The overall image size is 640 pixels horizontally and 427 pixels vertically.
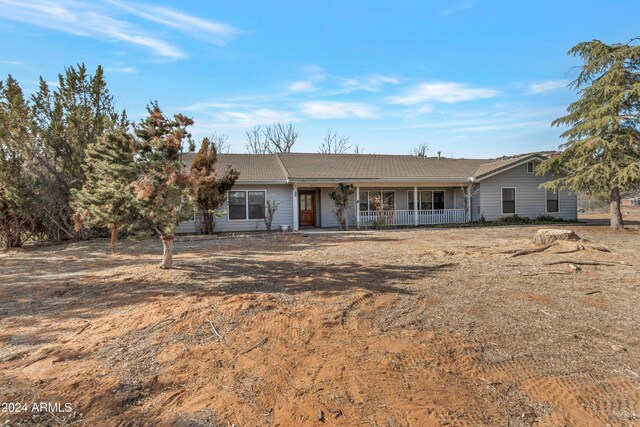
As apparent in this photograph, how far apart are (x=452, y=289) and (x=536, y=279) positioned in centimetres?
202

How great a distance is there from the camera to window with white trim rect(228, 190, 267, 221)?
1745 cm

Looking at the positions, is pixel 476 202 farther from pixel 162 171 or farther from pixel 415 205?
pixel 162 171

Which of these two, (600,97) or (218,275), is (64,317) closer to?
(218,275)

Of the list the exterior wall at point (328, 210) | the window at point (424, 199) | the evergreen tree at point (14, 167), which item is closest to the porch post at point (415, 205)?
the window at point (424, 199)

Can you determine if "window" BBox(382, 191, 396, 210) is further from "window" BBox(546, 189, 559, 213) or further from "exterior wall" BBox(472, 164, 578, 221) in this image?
"window" BBox(546, 189, 559, 213)

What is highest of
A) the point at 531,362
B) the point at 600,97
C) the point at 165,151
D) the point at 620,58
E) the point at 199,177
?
the point at 620,58

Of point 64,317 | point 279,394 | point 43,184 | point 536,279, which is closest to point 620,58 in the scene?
point 536,279

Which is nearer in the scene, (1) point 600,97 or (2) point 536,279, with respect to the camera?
(2) point 536,279

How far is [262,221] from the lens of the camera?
58.1 ft

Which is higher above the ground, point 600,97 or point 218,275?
point 600,97

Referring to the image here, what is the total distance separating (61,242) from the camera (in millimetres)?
14031

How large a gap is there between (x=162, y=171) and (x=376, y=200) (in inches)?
549

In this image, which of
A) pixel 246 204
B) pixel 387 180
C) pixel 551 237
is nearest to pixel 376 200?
pixel 387 180

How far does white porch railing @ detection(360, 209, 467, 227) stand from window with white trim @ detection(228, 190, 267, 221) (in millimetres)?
5078
